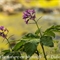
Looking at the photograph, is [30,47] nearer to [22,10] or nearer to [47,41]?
[47,41]

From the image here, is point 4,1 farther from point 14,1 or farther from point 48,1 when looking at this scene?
point 48,1

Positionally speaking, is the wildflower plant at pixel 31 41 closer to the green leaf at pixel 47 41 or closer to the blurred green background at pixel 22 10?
the green leaf at pixel 47 41

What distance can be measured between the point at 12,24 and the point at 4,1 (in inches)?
21.2

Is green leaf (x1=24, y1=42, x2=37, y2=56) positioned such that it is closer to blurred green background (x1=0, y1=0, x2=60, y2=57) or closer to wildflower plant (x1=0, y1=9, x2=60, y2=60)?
wildflower plant (x1=0, y1=9, x2=60, y2=60)

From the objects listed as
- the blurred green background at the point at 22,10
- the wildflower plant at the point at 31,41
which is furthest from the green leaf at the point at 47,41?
the blurred green background at the point at 22,10

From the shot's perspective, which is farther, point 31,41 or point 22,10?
point 22,10

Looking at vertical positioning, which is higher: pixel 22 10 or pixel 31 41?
pixel 31 41

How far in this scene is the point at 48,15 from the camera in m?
4.82

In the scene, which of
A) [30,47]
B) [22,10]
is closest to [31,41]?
[30,47]

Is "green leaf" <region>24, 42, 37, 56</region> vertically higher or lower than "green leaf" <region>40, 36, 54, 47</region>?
lower

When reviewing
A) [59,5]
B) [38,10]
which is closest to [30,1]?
[38,10]

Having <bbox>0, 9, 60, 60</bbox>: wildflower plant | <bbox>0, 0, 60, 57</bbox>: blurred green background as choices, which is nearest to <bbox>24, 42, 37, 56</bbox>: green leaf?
<bbox>0, 9, 60, 60</bbox>: wildflower plant

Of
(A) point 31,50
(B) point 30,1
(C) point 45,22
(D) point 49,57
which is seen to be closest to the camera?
(A) point 31,50

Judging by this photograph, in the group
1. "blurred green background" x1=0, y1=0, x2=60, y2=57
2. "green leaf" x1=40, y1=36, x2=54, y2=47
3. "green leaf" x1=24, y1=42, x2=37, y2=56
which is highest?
"green leaf" x1=40, y1=36, x2=54, y2=47
